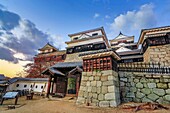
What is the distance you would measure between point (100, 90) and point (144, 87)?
3403 mm

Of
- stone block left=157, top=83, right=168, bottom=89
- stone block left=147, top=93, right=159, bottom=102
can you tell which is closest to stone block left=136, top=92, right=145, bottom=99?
stone block left=147, top=93, right=159, bottom=102

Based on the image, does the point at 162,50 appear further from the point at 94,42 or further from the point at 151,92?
the point at 94,42

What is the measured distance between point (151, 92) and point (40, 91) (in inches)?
652

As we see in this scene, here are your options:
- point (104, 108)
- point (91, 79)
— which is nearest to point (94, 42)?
point (91, 79)

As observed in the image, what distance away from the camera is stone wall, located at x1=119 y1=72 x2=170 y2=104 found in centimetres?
730

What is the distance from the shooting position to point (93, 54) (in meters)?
8.55

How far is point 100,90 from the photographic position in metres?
7.50

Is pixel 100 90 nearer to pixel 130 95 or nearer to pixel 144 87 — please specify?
pixel 130 95

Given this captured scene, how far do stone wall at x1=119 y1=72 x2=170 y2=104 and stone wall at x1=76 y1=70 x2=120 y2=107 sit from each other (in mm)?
987

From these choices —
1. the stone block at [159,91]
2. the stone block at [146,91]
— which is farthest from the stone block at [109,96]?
the stone block at [159,91]

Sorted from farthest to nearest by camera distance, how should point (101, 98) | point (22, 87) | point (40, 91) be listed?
1. point (22, 87)
2. point (40, 91)
3. point (101, 98)

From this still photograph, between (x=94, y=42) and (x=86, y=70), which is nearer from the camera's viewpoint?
(x=86, y=70)

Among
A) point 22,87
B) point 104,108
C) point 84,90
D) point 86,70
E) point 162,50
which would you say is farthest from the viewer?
point 22,87

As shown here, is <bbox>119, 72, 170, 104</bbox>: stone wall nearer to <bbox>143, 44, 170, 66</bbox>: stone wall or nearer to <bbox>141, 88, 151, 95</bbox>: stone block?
<bbox>141, 88, 151, 95</bbox>: stone block
